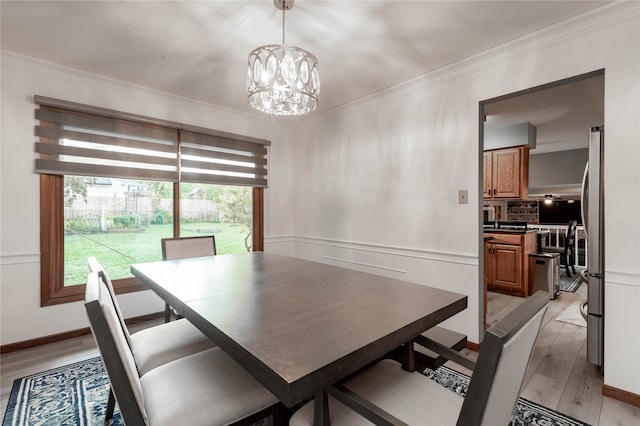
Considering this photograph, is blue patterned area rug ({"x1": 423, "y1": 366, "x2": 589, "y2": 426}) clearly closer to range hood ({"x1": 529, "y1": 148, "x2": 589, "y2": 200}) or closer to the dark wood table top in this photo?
the dark wood table top

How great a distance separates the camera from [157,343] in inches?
59.6

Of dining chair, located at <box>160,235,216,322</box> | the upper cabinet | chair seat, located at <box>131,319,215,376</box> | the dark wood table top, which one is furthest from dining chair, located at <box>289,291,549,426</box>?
the upper cabinet

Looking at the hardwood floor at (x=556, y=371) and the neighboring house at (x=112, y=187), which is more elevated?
the neighboring house at (x=112, y=187)

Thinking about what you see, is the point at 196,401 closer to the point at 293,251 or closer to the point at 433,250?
the point at 433,250

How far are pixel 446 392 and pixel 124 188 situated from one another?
3383mm

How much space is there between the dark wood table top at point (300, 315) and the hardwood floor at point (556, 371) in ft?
4.05

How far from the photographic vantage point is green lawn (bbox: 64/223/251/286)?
2816mm

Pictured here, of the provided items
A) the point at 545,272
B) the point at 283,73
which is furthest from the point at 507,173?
the point at 283,73

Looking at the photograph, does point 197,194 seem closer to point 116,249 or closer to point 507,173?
point 116,249

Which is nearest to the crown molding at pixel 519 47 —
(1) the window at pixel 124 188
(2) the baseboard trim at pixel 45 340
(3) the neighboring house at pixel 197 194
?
(1) the window at pixel 124 188

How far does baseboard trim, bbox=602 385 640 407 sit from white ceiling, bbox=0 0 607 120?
2.44 meters

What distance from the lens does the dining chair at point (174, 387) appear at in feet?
2.84

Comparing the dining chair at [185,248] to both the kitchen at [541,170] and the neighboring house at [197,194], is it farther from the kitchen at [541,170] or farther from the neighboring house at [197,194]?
the kitchen at [541,170]

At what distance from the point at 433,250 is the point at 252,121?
2.83 m
